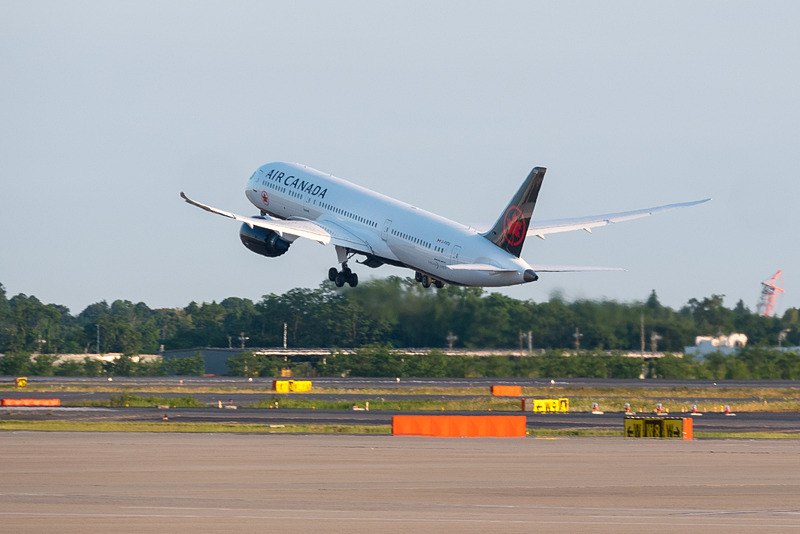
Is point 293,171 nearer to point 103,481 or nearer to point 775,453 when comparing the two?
point 775,453

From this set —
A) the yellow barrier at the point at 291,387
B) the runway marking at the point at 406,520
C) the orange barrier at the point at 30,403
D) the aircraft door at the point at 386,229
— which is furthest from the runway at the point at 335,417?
the runway marking at the point at 406,520

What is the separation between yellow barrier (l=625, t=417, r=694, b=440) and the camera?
4538 cm

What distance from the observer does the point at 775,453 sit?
3853 cm

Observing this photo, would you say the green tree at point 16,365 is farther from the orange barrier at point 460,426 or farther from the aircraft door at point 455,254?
the orange barrier at point 460,426

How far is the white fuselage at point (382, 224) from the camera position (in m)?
65.8

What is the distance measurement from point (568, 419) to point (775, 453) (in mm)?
18235

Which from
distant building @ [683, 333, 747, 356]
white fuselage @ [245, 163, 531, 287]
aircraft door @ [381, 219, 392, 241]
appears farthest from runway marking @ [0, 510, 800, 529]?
distant building @ [683, 333, 747, 356]

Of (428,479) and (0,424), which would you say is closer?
(428,479)

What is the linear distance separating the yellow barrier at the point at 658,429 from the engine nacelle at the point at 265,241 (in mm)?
33811

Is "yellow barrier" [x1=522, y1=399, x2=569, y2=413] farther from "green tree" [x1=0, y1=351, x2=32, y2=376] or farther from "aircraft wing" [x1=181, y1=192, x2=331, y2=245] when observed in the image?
"green tree" [x1=0, y1=351, x2=32, y2=376]

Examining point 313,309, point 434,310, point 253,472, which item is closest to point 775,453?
point 253,472

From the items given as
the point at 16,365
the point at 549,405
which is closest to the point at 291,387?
the point at 549,405

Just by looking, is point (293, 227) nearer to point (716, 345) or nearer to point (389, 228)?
point (389, 228)

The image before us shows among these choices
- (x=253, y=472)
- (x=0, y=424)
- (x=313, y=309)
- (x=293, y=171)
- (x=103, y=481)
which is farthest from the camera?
(x=313, y=309)
